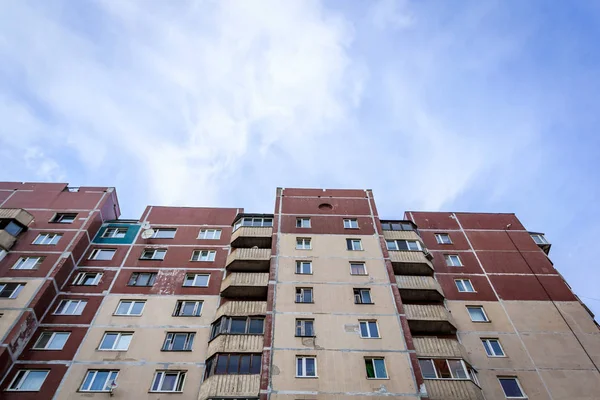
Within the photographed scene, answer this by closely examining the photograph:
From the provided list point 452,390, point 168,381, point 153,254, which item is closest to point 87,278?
point 153,254

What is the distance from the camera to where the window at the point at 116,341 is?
26250mm

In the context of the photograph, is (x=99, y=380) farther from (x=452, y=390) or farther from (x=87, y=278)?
(x=452, y=390)

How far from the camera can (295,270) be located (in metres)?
29.3

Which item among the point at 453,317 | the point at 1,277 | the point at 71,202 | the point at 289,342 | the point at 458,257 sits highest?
the point at 71,202

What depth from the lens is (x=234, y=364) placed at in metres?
24.0

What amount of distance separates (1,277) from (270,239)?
803 inches

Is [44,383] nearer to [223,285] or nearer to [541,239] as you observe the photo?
[223,285]

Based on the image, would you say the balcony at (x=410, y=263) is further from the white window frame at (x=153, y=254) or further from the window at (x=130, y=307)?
the window at (x=130, y=307)

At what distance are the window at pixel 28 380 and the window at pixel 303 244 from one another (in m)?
18.9

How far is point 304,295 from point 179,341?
9.26m

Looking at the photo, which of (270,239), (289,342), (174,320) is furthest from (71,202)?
(289,342)

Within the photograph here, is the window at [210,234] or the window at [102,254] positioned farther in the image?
the window at [210,234]

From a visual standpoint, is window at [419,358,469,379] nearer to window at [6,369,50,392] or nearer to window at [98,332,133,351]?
window at [98,332,133,351]

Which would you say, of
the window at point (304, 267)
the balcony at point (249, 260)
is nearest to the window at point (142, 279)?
the balcony at point (249, 260)
